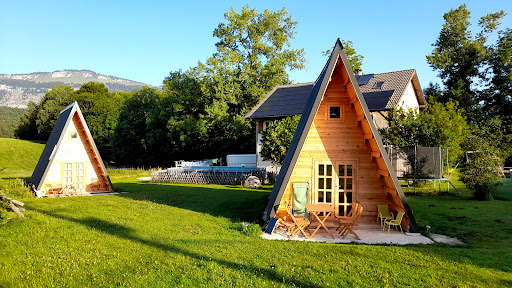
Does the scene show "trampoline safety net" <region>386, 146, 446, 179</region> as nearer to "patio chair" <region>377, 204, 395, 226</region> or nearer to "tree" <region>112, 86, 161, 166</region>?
"patio chair" <region>377, 204, 395, 226</region>

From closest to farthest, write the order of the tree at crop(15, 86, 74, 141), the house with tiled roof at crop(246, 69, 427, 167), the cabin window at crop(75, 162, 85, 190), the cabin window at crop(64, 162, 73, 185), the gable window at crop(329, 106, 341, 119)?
1. the gable window at crop(329, 106, 341, 119)
2. the cabin window at crop(64, 162, 73, 185)
3. the cabin window at crop(75, 162, 85, 190)
4. the house with tiled roof at crop(246, 69, 427, 167)
5. the tree at crop(15, 86, 74, 141)

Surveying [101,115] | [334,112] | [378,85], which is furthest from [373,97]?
→ [101,115]

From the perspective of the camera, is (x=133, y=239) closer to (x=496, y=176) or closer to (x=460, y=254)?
(x=460, y=254)

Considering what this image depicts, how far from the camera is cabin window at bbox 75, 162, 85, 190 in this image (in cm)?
1955

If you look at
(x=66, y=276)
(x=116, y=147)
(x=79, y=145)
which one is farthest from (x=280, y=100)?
(x=116, y=147)

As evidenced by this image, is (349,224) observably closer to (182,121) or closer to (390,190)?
(390,190)

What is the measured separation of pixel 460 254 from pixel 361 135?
4662 millimetres

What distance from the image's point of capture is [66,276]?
6625mm

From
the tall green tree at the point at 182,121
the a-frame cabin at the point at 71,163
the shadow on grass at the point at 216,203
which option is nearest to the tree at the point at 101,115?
the tall green tree at the point at 182,121

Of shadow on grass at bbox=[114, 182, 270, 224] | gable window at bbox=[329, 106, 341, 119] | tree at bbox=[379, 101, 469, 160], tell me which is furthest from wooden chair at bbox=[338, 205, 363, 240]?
tree at bbox=[379, 101, 469, 160]

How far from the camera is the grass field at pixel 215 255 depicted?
21.4 ft

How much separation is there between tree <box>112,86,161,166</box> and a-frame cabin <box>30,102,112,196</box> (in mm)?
33382

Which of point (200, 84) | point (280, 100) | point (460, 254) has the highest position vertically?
point (200, 84)

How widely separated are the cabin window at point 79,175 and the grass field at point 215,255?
621 cm
